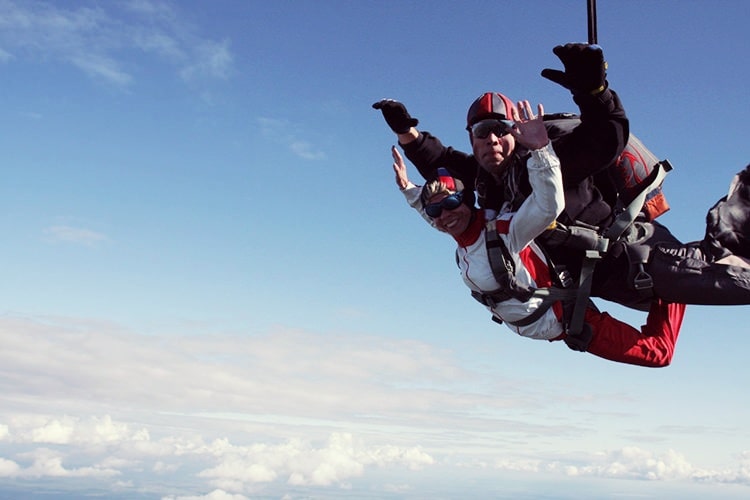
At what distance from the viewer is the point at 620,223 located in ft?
20.2

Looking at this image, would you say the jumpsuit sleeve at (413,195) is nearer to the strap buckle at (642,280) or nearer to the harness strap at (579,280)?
the harness strap at (579,280)

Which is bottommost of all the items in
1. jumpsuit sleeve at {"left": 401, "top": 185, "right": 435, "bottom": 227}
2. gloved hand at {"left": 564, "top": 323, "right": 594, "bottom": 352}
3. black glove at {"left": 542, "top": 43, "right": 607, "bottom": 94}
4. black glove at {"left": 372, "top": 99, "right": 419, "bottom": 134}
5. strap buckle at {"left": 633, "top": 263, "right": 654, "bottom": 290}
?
gloved hand at {"left": 564, "top": 323, "right": 594, "bottom": 352}

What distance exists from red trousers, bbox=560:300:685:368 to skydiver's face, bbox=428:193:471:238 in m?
1.33

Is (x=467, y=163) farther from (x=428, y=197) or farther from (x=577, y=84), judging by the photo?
(x=577, y=84)

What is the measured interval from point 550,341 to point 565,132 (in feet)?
5.77

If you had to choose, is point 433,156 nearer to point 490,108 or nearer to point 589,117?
point 490,108

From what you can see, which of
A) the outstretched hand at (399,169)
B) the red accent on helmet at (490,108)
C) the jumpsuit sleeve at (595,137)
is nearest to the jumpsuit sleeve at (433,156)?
the outstretched hand at (399,169)

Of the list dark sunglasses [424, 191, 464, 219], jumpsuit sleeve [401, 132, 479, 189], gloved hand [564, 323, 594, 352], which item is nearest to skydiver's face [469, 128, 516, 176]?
dark sunglasses [424, 191, 464, 219]

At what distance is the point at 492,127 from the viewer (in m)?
6.24

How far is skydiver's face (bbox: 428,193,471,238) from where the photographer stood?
6.16 m

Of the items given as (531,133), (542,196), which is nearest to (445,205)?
(542,196)

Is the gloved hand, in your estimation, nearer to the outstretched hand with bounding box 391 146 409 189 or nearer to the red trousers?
the red trousers

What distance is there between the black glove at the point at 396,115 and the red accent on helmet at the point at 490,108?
775 millimetres

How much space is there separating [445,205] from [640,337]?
6.51 feet
